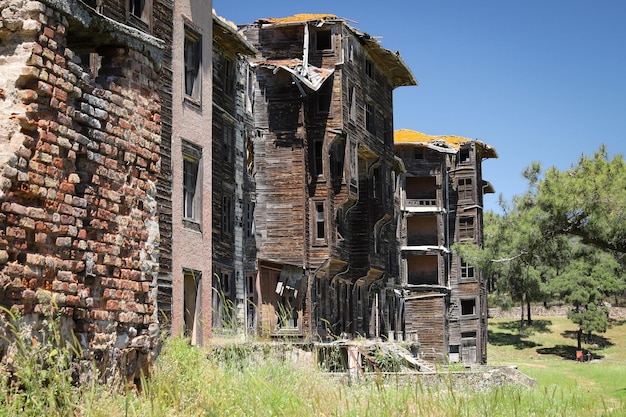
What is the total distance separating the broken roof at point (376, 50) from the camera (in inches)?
1631

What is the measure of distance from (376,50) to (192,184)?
2003cm

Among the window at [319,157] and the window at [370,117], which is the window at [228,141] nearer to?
the window at [319,157]

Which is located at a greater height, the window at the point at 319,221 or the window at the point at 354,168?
the window at the point at 354,168

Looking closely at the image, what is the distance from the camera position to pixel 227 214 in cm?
3381

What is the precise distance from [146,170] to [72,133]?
5.81 ft

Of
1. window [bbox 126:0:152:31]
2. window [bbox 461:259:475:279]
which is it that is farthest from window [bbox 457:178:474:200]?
window [bbox 126:0:152:31]

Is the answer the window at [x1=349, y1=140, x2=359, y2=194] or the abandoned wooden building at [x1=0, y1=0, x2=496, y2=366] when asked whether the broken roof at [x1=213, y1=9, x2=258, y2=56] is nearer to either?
the abandoned wooden building at [x1=0, y1=0, x2=496, y2=366]

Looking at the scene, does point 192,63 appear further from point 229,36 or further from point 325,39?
point 325,39

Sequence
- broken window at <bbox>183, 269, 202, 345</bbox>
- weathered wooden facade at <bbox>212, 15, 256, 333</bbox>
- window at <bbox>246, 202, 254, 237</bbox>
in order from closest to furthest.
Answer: broken window at <bbox>183, 269, 202, 345</bbox>
weathered wooden facade at <bbox>212, 15, 256, 333</bbox>
window at <bbox>246, 202, 254, 237</bbox>

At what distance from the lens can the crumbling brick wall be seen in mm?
8938

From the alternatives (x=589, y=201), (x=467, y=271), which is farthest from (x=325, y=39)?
(x=467, y=271)

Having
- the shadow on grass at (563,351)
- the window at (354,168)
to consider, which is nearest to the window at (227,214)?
the window at (354,168)

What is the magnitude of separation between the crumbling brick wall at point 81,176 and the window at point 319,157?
95.1ft

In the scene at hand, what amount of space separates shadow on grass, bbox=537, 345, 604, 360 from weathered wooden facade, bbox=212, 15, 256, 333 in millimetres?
42030
